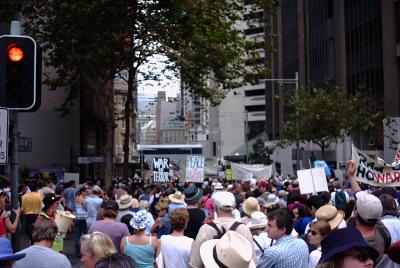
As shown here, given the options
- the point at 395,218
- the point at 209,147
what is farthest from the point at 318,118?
the point at 209,147

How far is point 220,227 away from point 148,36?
18136 millimetres

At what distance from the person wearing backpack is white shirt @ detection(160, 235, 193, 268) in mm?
487

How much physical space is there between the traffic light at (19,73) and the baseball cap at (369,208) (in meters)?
3.71

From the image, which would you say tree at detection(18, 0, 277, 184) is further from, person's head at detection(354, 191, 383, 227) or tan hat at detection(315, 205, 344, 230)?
person's head at detection(354, 191, 383, 227)

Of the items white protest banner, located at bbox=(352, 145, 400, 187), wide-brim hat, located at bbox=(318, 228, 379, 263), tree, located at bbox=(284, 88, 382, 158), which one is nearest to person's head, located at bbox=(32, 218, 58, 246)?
wide-brim hat, located at bbox=(318, 228, 379, 263)

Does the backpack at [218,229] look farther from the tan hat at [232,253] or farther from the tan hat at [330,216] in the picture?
the tan hat at [232,253]

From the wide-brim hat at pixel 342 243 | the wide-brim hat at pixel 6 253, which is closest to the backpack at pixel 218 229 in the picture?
the wide-brim hat at pixel 6 253

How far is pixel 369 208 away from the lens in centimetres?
613

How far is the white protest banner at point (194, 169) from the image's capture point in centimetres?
2405

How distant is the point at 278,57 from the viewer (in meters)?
81.1

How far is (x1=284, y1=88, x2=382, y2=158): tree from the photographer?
123 feet

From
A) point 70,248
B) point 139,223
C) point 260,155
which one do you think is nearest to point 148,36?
point 70,248

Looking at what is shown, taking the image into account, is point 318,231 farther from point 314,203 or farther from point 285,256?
point 314,203

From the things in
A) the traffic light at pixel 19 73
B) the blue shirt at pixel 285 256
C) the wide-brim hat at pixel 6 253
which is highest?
the traffic light at pixel 19 73
